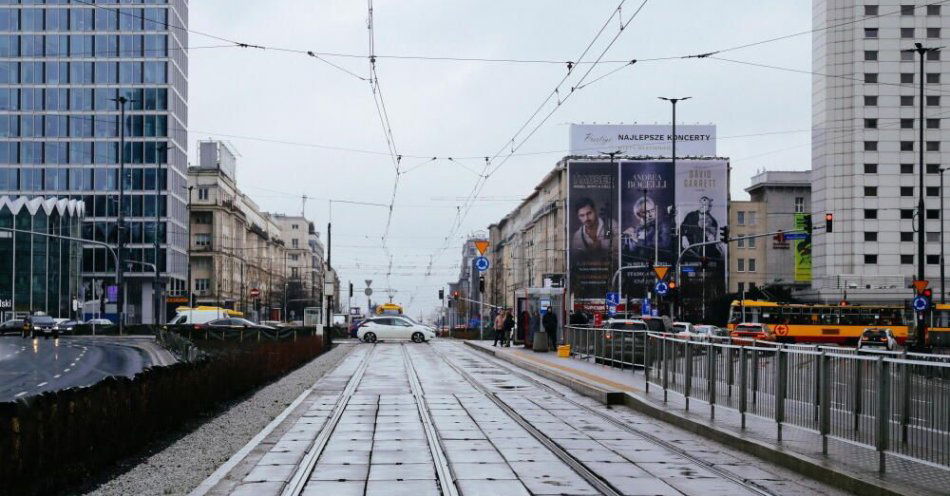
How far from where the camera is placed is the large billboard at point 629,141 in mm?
121125

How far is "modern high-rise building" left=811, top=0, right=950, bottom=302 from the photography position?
102 meters

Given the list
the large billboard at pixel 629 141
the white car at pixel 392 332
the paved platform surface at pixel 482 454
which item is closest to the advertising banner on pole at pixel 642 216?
the large billboard at pixel 629 141

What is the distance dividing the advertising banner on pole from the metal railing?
100 metres

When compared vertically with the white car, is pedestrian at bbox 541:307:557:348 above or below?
above

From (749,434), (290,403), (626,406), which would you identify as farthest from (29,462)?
(626,406)

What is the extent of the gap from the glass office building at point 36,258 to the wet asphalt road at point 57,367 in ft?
150

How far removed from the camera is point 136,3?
98.6 meters

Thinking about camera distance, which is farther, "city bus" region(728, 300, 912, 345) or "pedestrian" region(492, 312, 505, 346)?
"city bus" region(728, 300, 912, 345)

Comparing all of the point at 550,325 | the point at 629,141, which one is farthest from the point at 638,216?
the point at 550,325

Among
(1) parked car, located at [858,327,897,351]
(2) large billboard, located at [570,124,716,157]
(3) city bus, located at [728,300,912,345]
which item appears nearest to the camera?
(1) parked car, located at [858,327,897,351]

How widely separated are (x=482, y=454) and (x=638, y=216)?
107844 millimetres

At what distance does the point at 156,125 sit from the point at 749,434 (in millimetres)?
96698

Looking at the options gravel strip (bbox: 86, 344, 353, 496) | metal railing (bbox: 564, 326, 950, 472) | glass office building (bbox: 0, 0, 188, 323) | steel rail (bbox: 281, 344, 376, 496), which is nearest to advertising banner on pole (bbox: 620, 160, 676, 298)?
glass office building (bbox: 0, 0, 188, 323)

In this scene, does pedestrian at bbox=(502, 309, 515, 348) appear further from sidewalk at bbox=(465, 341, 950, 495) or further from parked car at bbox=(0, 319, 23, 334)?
parked car at bbox=(0, 319, 23, 334)
